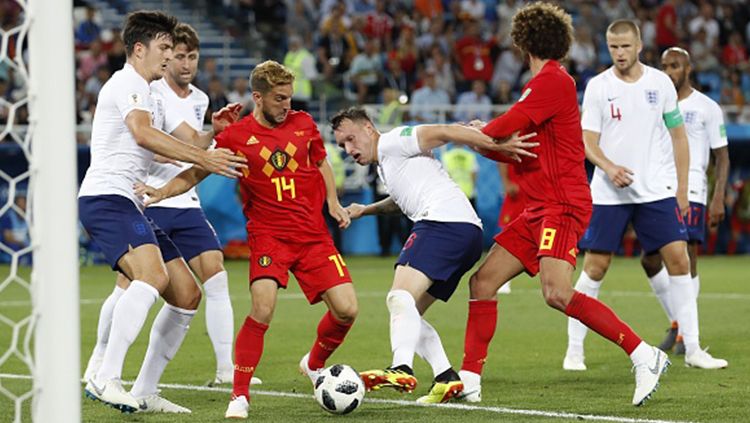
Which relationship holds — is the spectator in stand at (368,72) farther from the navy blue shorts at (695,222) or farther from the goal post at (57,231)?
the goal post at (57,231)

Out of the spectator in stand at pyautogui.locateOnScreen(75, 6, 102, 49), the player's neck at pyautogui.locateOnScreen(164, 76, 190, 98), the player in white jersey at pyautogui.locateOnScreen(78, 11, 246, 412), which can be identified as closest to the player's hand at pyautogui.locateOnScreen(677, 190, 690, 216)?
the player's neck at pyautogui.locateOnScreen(164, 76, 190, 98)

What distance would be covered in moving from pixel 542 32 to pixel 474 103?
48.9ft

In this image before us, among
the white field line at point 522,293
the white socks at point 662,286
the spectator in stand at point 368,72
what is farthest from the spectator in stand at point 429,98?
the white socks at point 662,286

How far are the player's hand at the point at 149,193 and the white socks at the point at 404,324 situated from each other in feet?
4.51

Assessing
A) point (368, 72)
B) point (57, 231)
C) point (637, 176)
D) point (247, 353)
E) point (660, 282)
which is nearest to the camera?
point (57, 231)

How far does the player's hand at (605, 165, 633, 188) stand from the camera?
330 inches

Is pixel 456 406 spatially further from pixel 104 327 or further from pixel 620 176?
pixel 104 327

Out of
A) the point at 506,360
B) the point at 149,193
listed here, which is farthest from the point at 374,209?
the point at 506,360

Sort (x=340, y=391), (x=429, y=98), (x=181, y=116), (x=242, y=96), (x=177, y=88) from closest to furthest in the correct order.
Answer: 1. (x=340, y=391)
2. (x=181, y=116)
3. (x=177, y=88)
4. (x=242, y=96)
5. (x=429, y=98)

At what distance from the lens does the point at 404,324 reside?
7.25 metres

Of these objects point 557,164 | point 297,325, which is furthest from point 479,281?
point 297,325

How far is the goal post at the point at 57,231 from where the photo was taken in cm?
440

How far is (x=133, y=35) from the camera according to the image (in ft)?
23.5

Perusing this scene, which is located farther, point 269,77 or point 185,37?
point 185,37
